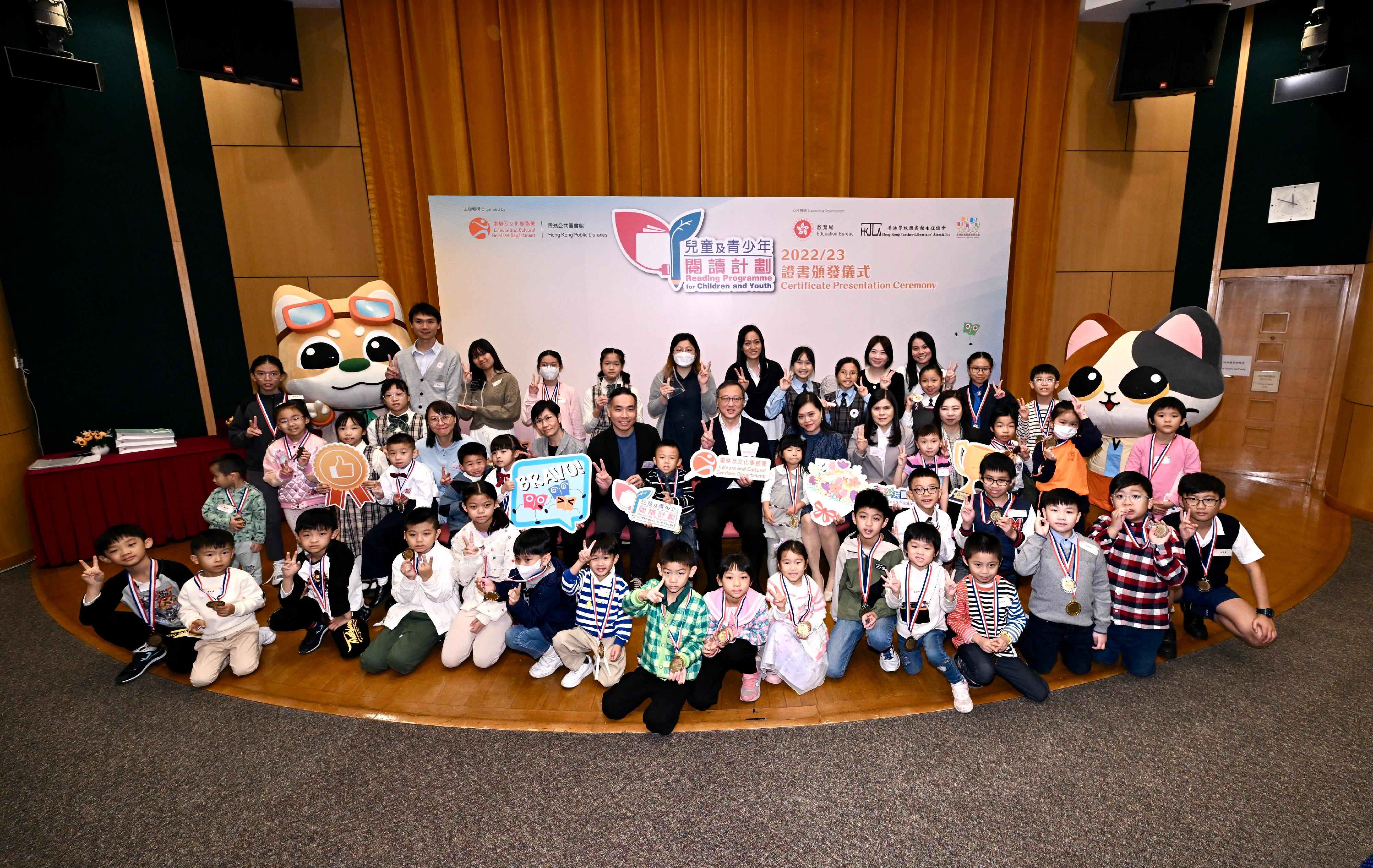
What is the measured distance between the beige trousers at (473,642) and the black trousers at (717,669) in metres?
1.05

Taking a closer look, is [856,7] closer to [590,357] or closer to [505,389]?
[590,357]

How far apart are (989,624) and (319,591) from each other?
3.43 meters

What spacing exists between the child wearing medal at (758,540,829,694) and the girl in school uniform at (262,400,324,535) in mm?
2831

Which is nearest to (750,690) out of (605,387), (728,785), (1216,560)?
(728,785)

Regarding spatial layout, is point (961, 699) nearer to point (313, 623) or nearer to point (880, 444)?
point (880, 444)

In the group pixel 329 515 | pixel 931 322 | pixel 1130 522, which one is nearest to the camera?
pixel 1130 522

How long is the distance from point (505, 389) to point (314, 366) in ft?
4.36

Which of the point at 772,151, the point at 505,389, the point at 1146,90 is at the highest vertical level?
the point at 1146,90

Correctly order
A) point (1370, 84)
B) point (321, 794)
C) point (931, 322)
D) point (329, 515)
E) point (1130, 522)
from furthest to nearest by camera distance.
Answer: point (931, 322) < point (1370, 84) < point (329, 515) < point (1130, 522) < point (321, 794)

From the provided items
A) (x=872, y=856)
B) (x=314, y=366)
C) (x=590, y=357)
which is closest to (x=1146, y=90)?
(x=590, y=357)

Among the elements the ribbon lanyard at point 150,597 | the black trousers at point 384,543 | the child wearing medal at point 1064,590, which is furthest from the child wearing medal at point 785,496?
the ribbon lanyard at point 150,597

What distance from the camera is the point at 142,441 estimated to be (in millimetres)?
4715

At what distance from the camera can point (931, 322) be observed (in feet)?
18.4

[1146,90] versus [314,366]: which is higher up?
[1146,90]
